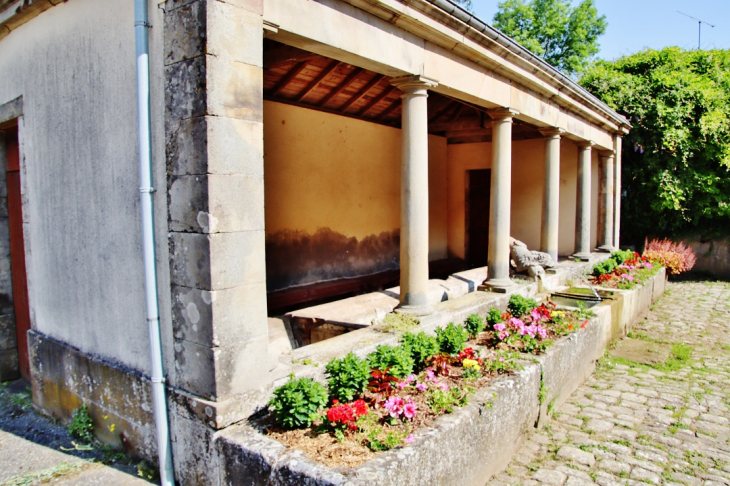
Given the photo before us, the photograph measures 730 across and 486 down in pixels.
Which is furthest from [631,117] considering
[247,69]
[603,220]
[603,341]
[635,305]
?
[247,69]

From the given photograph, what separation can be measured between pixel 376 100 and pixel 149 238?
598 centimetres

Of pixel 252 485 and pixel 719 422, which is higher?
pixel 252 485

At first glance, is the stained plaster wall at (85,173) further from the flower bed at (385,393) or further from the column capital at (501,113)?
the column capital at (501,113)

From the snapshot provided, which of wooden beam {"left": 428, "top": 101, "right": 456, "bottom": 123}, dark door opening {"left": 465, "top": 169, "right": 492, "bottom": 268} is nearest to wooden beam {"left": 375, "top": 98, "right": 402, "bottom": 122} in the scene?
wooden beam {"left": 428, "top": 101, "right": 456, "bottom": 123}

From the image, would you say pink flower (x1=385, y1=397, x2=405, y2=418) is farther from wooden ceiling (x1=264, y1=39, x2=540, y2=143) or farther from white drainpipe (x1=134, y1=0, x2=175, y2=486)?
wooden ceiling (x1=264, y1=39, x2=540, y2=143)

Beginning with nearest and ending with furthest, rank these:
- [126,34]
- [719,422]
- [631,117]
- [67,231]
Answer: [126,34], [67,231], [719,422], [631,117]

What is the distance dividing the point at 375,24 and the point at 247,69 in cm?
187

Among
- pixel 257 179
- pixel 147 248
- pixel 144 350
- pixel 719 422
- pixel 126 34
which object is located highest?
pixel 126 34

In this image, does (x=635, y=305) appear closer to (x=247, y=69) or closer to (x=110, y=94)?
(x=247, y=69)

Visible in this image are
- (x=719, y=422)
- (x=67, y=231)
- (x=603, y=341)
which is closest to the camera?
(x=67, y=231)

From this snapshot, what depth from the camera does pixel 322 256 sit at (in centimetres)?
844

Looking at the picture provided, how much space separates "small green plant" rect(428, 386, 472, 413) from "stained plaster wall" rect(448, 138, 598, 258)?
8.14 metres

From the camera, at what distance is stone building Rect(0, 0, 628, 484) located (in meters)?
3.32

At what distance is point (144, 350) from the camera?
152 inches
